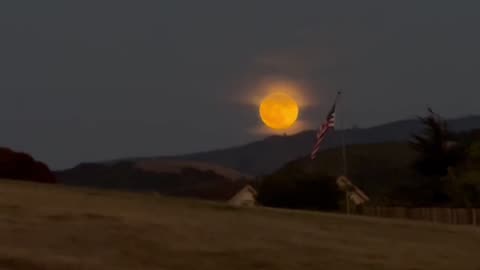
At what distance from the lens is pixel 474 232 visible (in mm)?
9281

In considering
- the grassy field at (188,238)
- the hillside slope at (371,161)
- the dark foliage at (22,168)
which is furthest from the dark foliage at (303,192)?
the hillside slope at (371,161)

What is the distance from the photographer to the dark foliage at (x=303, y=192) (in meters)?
43.4

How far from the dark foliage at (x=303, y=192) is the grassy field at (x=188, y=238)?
34707 millimetres

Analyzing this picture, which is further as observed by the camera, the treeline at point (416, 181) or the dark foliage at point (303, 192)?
the dark foliage at point (303, 192)

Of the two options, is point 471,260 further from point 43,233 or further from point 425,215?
point 425,215

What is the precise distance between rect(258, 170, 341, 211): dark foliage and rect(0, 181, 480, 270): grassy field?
34.7 metres

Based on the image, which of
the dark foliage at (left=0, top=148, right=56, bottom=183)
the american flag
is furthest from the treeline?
the dark foliage at (left=0, top=148, right=56, bottom=183)

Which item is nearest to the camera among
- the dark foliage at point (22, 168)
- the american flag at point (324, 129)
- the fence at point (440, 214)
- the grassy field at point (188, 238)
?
the grassy field at point (188, 238)

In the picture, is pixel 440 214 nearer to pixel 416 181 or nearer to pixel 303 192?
pixel 303 192

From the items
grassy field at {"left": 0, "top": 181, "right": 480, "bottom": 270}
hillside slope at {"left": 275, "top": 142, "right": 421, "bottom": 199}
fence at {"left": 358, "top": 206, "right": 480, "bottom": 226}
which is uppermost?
hillside slope at {"left": 275, "top": 142, "right": 421, "bottom": 199}

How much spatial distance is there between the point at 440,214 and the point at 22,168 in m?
17.6

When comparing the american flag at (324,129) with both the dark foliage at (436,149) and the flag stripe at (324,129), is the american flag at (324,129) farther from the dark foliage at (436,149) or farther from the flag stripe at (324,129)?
the dark foliage at (436,149)

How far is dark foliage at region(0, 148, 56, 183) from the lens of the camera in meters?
13.6

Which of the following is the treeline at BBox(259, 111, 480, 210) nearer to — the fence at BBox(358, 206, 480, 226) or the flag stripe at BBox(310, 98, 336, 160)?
the flag stripe at BBox(310, 98, 336, 160)
